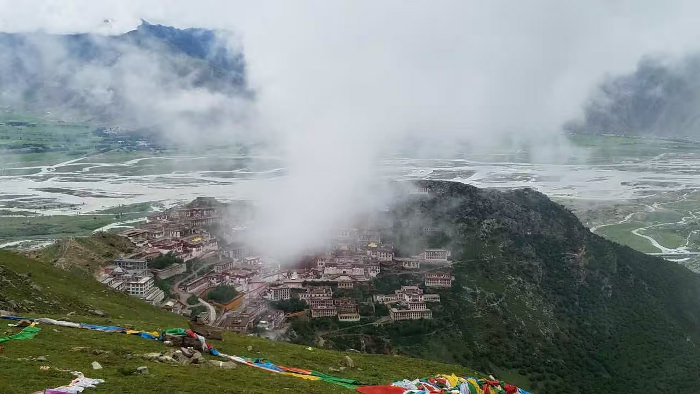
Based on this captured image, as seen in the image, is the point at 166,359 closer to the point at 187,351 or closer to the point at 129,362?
the point at 187,351

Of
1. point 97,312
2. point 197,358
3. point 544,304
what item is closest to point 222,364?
point 197,358

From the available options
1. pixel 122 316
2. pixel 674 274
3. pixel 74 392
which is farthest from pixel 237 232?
pixel 74 392

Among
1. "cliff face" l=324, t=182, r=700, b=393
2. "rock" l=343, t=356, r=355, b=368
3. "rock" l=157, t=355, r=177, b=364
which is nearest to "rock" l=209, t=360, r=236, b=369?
"rock" l=157, t=355, r=177, b=364

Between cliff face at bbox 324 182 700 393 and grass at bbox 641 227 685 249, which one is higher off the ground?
cliff face at bbox 324 182 700 393

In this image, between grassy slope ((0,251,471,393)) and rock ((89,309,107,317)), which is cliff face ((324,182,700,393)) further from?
grassy slope ((0,251,471,393))

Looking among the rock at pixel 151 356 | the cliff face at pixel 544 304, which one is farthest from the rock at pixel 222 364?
the cliff face at pixel 544 304
